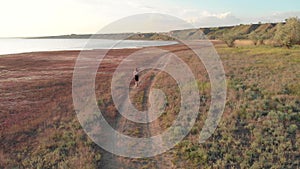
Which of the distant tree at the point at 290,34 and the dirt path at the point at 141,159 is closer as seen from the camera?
the dirt path at the point at 141,159

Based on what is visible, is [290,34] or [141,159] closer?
[141,159]

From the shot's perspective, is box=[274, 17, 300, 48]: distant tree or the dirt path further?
box=[274, 17, 300, 48]: distant tree

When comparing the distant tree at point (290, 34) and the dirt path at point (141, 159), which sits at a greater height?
the distant tree at point (290, 34)

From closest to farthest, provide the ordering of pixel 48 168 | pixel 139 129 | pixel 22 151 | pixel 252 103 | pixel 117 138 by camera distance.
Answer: pixel 48 168 < pixel 22 151 < pixel 117 138 < pixel 139 129 < pixel 252 103

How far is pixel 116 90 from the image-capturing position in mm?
26109

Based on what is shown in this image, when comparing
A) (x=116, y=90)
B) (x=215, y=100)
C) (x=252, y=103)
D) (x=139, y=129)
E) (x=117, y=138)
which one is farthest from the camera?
(x=116, y=90)

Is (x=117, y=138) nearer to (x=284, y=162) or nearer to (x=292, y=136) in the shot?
(x=284, y=162)

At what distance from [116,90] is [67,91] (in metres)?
5.34

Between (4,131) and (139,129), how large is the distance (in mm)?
8046

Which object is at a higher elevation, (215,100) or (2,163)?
(215,100)

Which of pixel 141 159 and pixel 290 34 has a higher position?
pixel 290 34

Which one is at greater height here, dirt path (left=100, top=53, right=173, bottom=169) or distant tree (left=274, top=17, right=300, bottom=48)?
distant tree (left=274, top=17, right=300, bottom=48)

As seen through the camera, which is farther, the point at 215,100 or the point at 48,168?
→ the point at 215,100

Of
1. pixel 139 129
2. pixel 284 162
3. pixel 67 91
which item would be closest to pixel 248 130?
pixel 284 162
